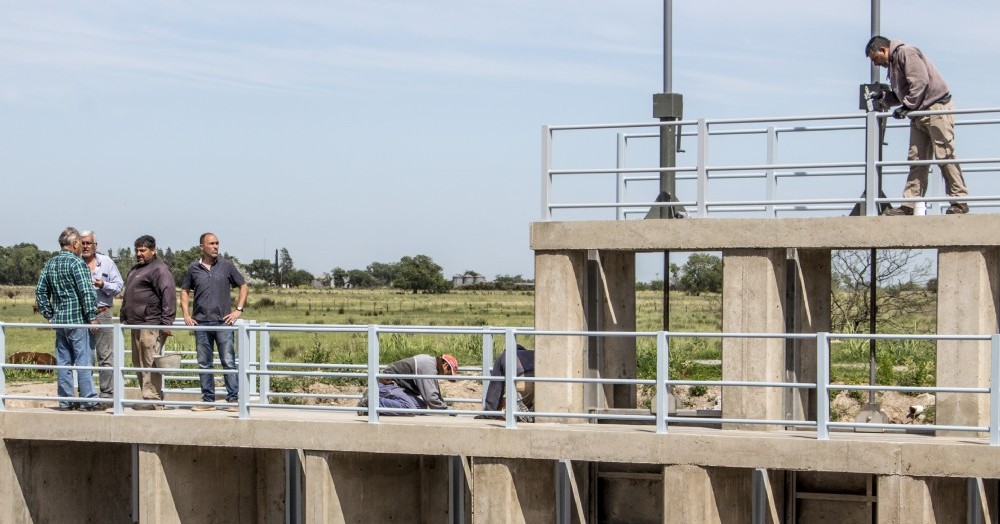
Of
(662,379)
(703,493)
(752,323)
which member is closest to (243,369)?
(662,379)

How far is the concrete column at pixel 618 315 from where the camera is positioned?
16.5m

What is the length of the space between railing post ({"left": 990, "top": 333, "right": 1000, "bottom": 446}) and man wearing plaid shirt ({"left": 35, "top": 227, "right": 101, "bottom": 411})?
371 inches

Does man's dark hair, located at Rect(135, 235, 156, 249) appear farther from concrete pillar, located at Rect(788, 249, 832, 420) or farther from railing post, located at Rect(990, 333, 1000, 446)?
railing post, located at Rect(990, 333, 1000, 446)

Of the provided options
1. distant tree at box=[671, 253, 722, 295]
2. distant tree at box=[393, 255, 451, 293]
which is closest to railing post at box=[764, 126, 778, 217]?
distant tree at box=[671, 253, 722, 295]

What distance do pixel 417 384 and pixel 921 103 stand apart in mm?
5926

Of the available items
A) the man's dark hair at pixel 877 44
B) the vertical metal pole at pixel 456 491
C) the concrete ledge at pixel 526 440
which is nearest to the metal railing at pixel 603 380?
the concrete ledge at pixel 526 440

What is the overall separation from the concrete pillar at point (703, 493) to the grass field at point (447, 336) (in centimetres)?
1503

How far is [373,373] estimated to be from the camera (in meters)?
15.1

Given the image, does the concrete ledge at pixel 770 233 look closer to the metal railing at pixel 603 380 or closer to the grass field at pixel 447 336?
the metal railing at pixel 603 380

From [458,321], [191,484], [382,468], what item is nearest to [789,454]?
[382,468]

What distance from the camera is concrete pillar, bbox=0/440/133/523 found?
55.0 ft

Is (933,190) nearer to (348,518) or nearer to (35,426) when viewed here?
(348,518)

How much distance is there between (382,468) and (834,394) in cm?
1316

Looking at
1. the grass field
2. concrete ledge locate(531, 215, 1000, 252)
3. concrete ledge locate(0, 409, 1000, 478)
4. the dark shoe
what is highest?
the dark shoe
